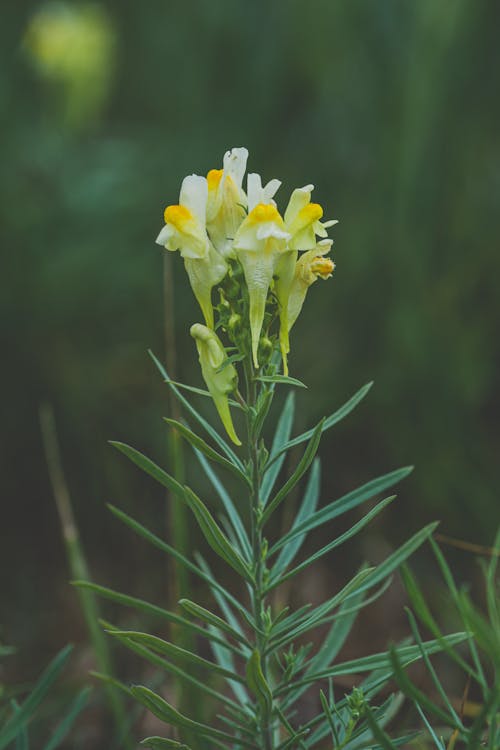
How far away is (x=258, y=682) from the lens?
61cm

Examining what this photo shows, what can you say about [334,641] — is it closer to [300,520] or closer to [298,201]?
[300,520]

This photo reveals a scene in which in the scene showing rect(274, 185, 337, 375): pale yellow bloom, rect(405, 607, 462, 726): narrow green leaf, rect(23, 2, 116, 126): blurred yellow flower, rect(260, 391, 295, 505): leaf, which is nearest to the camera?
rect(405, 607, 462, 726): narrow green leaf

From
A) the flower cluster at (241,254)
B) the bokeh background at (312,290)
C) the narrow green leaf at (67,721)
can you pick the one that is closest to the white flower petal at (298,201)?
the flower cluster at (241,254)

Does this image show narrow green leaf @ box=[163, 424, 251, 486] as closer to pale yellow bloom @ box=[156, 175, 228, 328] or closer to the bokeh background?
pale yellow bloom @ box=[156, 175, 228, 328]

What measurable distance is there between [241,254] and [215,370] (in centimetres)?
9

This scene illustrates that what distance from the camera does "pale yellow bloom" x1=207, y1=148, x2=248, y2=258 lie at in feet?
2.17

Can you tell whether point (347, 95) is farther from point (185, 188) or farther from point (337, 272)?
point (185, 188)

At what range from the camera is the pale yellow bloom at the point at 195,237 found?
64 cm

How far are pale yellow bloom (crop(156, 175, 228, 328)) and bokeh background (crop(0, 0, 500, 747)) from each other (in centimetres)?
116

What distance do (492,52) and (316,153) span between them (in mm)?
592

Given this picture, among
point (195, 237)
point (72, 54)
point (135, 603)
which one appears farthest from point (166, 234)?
point (72, 54)

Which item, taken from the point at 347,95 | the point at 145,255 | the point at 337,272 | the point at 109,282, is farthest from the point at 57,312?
the point at 347,95

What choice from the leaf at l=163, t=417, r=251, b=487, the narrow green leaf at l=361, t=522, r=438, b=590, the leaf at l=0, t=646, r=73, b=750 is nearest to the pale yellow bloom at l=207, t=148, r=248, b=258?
the leaf at l=163, t=417, r=251, b=487

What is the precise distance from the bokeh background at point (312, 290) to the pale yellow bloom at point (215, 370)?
1.12 m
